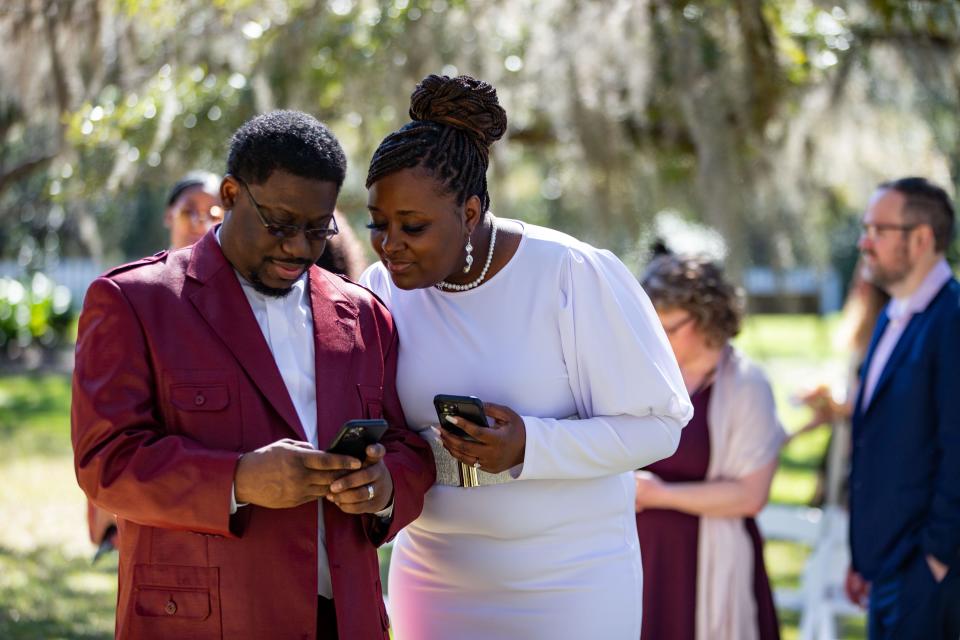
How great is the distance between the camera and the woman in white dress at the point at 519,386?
106 inches

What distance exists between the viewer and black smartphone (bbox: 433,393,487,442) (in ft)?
8.07

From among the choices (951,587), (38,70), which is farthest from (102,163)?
(951,587)

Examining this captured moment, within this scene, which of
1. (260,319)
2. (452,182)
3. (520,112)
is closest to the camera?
(260,319)

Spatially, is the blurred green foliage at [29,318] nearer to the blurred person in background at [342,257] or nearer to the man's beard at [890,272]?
the blurred person in background at [342,257]

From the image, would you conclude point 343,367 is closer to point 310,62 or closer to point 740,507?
point 740,507

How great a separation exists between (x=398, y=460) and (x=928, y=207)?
2462mm

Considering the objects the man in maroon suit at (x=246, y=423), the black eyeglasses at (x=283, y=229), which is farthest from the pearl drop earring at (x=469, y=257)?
the black eyeglasses at (x=283, y=229)

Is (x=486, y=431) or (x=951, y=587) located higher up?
(x=486, y=431)

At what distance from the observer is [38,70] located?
4.80 metres

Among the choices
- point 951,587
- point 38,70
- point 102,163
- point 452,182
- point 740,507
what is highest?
point 38,70

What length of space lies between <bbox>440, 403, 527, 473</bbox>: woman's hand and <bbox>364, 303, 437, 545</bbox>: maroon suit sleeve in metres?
0.08

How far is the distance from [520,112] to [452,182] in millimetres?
2649

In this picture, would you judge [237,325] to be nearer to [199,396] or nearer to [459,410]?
[199,396]

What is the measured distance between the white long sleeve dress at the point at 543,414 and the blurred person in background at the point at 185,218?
1.64 metres
